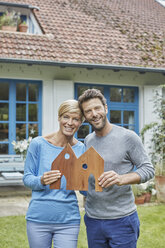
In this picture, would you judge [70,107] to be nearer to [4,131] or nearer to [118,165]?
[118,165]

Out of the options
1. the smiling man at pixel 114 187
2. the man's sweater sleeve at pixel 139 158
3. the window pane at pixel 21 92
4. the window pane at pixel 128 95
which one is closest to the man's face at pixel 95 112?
the smiling man at pixel 114 187

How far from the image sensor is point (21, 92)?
312 inches

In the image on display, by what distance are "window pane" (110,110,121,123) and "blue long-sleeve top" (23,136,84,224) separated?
21.3 feet

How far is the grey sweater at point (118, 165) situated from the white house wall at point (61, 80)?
5765 mm

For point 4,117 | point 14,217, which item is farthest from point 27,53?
point 14,217

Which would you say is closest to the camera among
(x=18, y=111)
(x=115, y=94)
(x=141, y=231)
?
Result: (x=141, y=231)

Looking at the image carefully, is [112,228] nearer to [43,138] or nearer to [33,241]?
[33,241]

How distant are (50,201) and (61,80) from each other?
5.99 metres

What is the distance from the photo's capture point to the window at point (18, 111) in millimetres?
7766

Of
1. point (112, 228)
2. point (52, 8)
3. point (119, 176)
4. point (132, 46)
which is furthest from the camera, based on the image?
point (52, 8)

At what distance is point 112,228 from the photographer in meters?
2.19

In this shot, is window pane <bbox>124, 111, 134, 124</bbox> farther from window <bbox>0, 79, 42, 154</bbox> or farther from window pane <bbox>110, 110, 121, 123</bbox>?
window <bbox>0, 79, 42, 154</bbox>

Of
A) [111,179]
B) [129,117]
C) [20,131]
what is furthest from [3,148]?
[111,179]

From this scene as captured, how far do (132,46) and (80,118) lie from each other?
7234 mm
